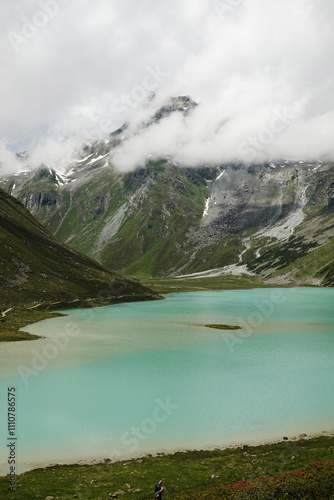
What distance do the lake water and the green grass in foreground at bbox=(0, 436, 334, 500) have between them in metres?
2.02

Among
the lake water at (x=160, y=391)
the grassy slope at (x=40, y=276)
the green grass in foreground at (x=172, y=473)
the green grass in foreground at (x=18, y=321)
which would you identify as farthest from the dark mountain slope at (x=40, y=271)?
the green grass in foreground at (x=172, y=473)

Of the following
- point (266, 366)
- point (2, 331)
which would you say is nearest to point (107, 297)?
point (2, 331)

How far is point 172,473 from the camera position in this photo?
2316 centimetres

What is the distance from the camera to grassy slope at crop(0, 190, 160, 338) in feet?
398

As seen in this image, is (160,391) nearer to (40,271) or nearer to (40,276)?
(40,276)

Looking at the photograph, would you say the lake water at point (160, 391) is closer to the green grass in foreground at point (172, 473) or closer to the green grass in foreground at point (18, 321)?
the green grass in foreground at point (172, 473)

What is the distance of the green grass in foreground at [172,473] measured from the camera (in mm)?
20688

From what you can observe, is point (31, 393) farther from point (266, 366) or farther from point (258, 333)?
point (258, 333)

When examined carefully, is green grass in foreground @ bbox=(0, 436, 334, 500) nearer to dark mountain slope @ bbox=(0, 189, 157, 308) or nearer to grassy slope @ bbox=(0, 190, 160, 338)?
grassy slope @ bbox=(0, 190, 160, 338)

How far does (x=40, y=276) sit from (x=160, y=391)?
11106cm

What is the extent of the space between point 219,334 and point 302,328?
22526 millimetres

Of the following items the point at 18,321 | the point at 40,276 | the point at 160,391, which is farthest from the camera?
the point at 40,276

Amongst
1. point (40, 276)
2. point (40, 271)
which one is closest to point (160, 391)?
point (40, 276)

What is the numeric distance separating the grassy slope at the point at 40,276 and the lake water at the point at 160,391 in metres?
44.3
